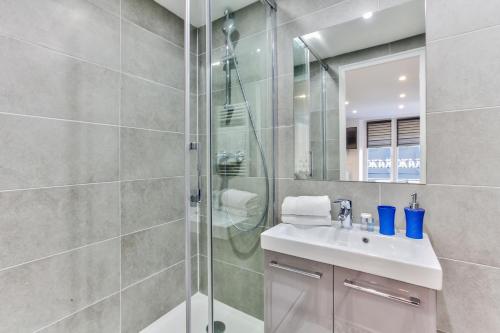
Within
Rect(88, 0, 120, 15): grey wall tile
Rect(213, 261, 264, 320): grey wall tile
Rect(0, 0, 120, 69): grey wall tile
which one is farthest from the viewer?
Rect(88, 0, 120, 15): grey wall tile

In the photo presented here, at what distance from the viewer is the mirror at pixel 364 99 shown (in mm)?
1127

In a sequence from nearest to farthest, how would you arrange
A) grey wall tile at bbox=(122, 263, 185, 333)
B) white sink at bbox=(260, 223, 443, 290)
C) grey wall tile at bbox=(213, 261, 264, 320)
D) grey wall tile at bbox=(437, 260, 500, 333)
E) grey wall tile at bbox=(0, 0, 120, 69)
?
white sink at bbox=(260, 223, 443, 290) → grey wall tile at bbox=(437, 260, 500, 333) → grey wall tile at bbox=(0, 0, 120, 69) → grey wall tile at bbox=(213, 261, 264, 320) → grey wall tile at bbox=(122, 263, 185, 333)

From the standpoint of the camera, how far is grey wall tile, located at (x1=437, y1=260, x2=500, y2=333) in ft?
3.11

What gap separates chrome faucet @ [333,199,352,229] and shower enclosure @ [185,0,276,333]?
0.44 m

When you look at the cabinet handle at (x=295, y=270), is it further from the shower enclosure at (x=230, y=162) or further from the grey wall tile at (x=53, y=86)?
the grey wall tile at (x=53, y=86)

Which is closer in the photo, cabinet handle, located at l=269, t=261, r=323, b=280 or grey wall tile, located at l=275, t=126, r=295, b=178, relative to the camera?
cabinet handle, located at l=269, t=261, r=323, b=280

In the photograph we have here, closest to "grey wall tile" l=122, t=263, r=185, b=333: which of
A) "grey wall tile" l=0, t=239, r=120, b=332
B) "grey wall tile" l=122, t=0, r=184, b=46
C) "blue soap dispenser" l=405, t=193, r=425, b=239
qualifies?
"grey wall tile" l=0, t=239, r=120, b=332

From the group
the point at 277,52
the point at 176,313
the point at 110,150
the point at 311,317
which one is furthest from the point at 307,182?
the point at 176,313

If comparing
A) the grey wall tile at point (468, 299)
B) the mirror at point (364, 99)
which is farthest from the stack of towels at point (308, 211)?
the grey wall tile at point (468, 299)

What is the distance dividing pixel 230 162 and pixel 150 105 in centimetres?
80

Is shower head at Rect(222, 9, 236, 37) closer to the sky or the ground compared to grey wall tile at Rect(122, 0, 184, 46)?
closer to the ground

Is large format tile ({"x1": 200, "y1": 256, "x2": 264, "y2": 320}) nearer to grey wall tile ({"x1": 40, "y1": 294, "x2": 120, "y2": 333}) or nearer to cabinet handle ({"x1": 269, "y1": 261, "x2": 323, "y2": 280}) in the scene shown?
cabinet handle ({"x1": 269, "y1": 261, "x2": 323, "y2": 280})

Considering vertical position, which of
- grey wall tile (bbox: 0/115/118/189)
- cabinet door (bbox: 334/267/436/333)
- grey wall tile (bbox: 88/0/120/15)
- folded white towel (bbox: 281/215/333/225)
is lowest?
cabinet door (bbox: 334/267/436/333)

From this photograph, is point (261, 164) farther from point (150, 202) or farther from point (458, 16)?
point (458, 16)
